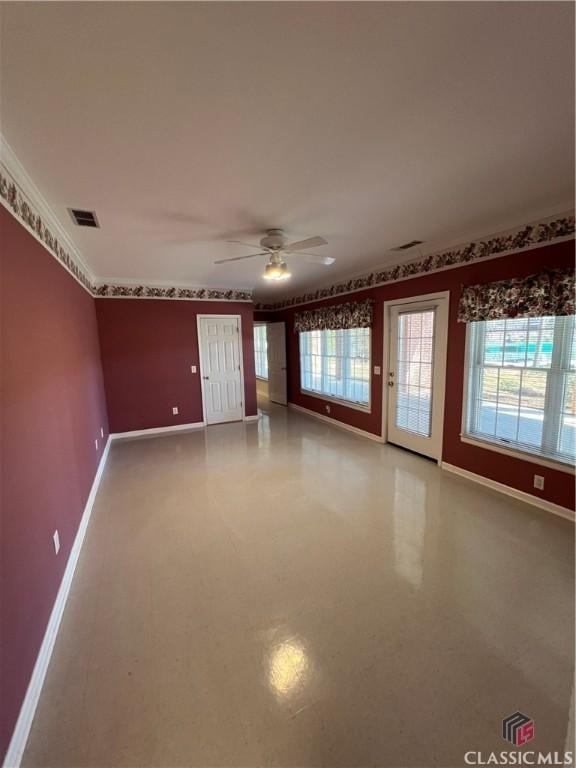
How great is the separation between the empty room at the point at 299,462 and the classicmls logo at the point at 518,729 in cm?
1

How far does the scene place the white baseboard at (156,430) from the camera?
5132mm

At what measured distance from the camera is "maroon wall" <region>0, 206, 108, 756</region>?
4.33 ft

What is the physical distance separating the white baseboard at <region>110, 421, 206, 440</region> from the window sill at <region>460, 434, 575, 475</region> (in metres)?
4.20

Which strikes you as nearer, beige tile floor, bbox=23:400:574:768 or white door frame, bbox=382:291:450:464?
beige tile floor, bbox=23:400:574:768

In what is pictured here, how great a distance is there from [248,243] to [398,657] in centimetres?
323

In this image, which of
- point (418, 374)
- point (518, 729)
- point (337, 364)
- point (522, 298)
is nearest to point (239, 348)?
point (337, 364)

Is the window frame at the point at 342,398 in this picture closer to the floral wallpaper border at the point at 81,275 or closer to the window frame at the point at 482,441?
the window frame at the point at 482,441

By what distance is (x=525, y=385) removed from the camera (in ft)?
9.43

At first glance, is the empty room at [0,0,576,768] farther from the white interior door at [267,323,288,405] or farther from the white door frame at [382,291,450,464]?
the white interior door at [267,323,288,405]

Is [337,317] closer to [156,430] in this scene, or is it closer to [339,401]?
[339,401]

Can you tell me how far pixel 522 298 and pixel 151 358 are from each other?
496 centimetres

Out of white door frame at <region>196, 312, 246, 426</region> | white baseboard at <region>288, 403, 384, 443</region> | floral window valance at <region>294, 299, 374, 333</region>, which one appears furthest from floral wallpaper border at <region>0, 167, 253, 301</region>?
white baseboard at <region>288, 403, 384, 443</region>

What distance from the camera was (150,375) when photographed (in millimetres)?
5266
